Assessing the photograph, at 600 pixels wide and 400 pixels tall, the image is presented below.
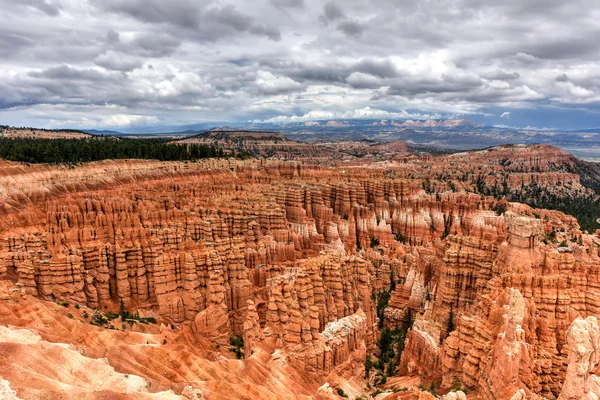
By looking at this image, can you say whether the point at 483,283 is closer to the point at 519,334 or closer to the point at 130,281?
the point at 519,334

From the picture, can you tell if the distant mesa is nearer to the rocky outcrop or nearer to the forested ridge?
the forested ridge

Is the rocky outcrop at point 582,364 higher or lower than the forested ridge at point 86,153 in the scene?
lower

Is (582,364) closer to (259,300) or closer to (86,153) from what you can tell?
(259,300)

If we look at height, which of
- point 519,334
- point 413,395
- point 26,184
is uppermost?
point 26,184

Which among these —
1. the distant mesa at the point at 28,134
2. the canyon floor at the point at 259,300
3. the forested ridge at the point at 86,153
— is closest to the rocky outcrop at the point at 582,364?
the canyon floor at the point at 259,300

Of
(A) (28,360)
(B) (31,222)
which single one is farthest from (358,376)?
(B) (31,222)

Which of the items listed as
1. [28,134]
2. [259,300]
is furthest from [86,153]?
[28,134]

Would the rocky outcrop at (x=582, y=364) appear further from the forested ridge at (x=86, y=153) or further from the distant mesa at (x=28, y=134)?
the distant mesa at (x=28, y=134)

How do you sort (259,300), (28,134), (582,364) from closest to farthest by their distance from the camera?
(582,364)
(259,300)
(28,134)
